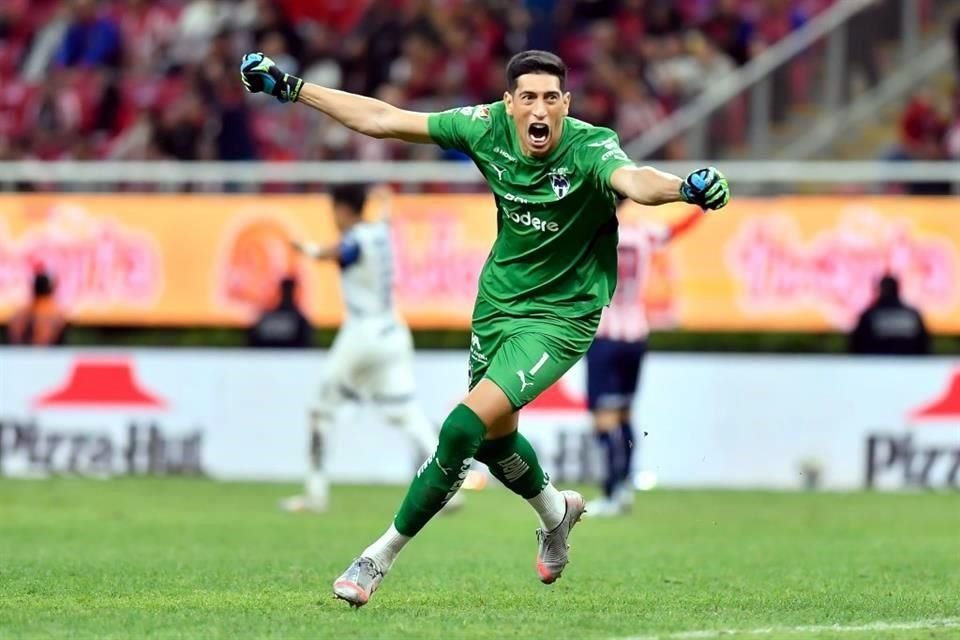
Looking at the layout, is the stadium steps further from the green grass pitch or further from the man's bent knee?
the man's bent knee

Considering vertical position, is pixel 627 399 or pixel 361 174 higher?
pixel 361 174

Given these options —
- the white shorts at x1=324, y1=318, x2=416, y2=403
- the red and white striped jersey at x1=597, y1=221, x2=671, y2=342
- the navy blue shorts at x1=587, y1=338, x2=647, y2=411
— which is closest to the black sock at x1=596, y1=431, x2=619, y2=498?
the navy blue shorts at x1=587, y1=338, x2=647, y2=411

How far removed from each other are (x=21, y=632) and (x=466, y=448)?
2.10 meters

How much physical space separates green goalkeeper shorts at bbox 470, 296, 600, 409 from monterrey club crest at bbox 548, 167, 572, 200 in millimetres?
580

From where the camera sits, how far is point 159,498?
17078 mm

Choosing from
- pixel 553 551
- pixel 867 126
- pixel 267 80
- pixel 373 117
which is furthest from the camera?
pixel 867 126

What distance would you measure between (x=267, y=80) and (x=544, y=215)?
1484 millimetres

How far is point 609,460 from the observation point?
15969 mm

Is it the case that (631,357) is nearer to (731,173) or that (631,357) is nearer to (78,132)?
(731,173)

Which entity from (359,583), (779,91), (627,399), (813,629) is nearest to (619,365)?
(627,399)

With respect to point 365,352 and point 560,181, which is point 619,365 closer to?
point 365,352

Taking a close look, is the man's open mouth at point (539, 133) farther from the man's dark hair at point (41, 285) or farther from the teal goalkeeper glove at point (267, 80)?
the man's dark hair at point (41, 285)

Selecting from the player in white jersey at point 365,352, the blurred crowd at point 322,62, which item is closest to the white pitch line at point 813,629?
the player in white jersey at point 365,352

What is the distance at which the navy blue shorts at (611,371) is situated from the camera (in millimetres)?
16203
